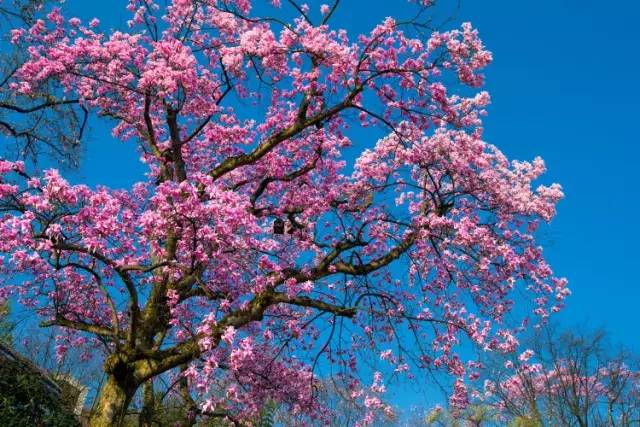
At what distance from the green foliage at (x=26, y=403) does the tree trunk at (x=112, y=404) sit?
53 cm

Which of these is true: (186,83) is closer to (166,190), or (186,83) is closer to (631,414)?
(166,190)

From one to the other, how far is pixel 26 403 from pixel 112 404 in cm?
150

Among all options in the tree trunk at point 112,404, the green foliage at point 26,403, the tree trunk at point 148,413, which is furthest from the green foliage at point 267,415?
the green foliage at point 26,403

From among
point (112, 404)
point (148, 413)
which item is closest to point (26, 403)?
point (112, 404)

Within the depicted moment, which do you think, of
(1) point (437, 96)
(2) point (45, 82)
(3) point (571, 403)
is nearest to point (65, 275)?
(2) point (45, 82)

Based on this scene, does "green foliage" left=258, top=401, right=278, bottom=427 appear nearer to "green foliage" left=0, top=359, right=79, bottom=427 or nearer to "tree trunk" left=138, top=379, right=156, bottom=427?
"tree trunk" left=138, top=379, right=156, bottom=427

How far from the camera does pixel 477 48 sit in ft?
38.6

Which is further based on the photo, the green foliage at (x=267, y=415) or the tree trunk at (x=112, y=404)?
the green foliage at (x=267, y=415)

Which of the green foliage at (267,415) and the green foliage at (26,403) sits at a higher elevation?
the green foliage at (267,415)

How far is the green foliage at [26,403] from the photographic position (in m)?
9.58

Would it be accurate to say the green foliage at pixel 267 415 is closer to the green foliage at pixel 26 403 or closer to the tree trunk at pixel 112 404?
the tree trunk at pixel 112 404

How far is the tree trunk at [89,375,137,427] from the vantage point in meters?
10.5

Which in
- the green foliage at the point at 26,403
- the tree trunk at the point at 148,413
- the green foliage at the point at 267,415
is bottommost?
the green foliage at the point at 26,403

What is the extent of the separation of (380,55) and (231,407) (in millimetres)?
10460
